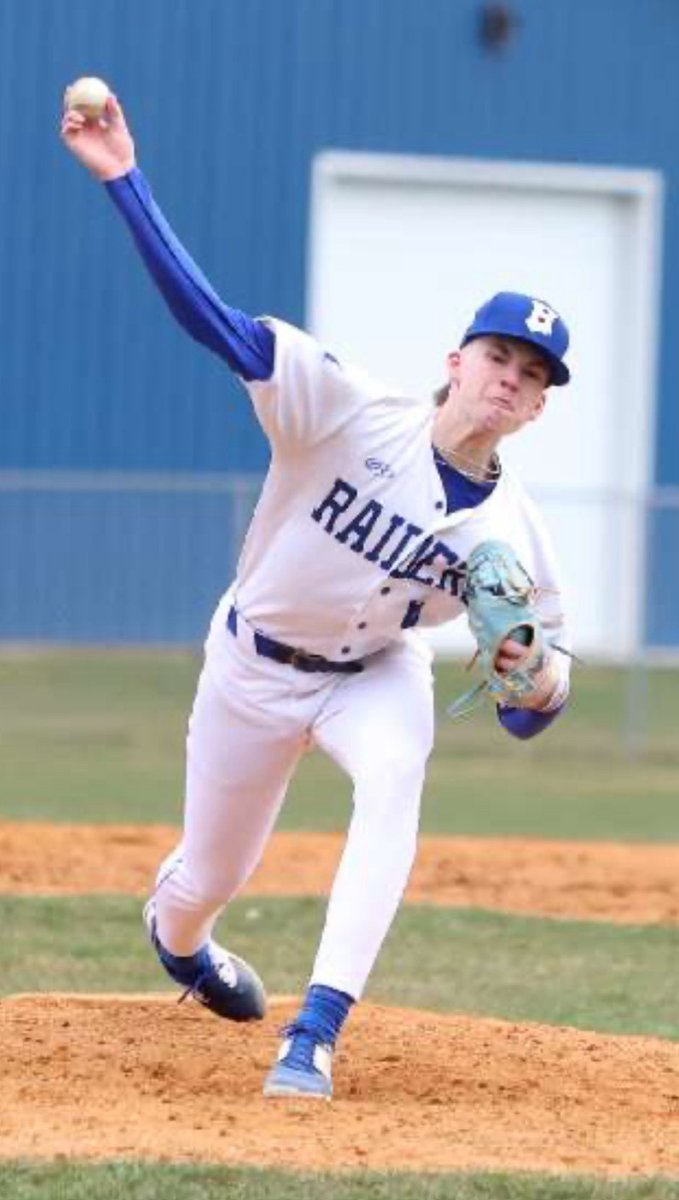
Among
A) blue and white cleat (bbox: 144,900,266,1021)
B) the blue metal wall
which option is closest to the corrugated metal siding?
the blue metal wall

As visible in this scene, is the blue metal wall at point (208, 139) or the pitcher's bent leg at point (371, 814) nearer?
the pitcher's bent leg at point (371, 814)

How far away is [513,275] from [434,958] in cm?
1212

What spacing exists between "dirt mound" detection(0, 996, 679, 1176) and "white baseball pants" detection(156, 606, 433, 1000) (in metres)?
0.34

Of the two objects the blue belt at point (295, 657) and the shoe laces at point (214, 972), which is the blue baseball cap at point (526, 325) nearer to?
the blue belt at point (295, 657)

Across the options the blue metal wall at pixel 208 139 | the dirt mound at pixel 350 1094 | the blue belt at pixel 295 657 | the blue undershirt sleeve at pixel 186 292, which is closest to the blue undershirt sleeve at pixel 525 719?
the blue belt at pixel 295 657

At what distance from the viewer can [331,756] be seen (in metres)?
6.68

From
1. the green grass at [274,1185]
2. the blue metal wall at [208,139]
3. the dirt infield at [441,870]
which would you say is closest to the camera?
the green grass at [274,1185]

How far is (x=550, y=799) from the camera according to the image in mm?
14883

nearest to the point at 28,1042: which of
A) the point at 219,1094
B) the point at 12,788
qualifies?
the point at 219,1094

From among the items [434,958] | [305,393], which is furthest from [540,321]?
[434,958]

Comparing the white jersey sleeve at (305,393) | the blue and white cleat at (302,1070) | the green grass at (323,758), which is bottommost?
the green grass at (323,758)

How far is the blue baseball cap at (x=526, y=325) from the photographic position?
632 centimetres

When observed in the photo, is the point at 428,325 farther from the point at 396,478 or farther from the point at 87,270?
the point at 396,478

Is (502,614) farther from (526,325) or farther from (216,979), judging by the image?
(216,979)
